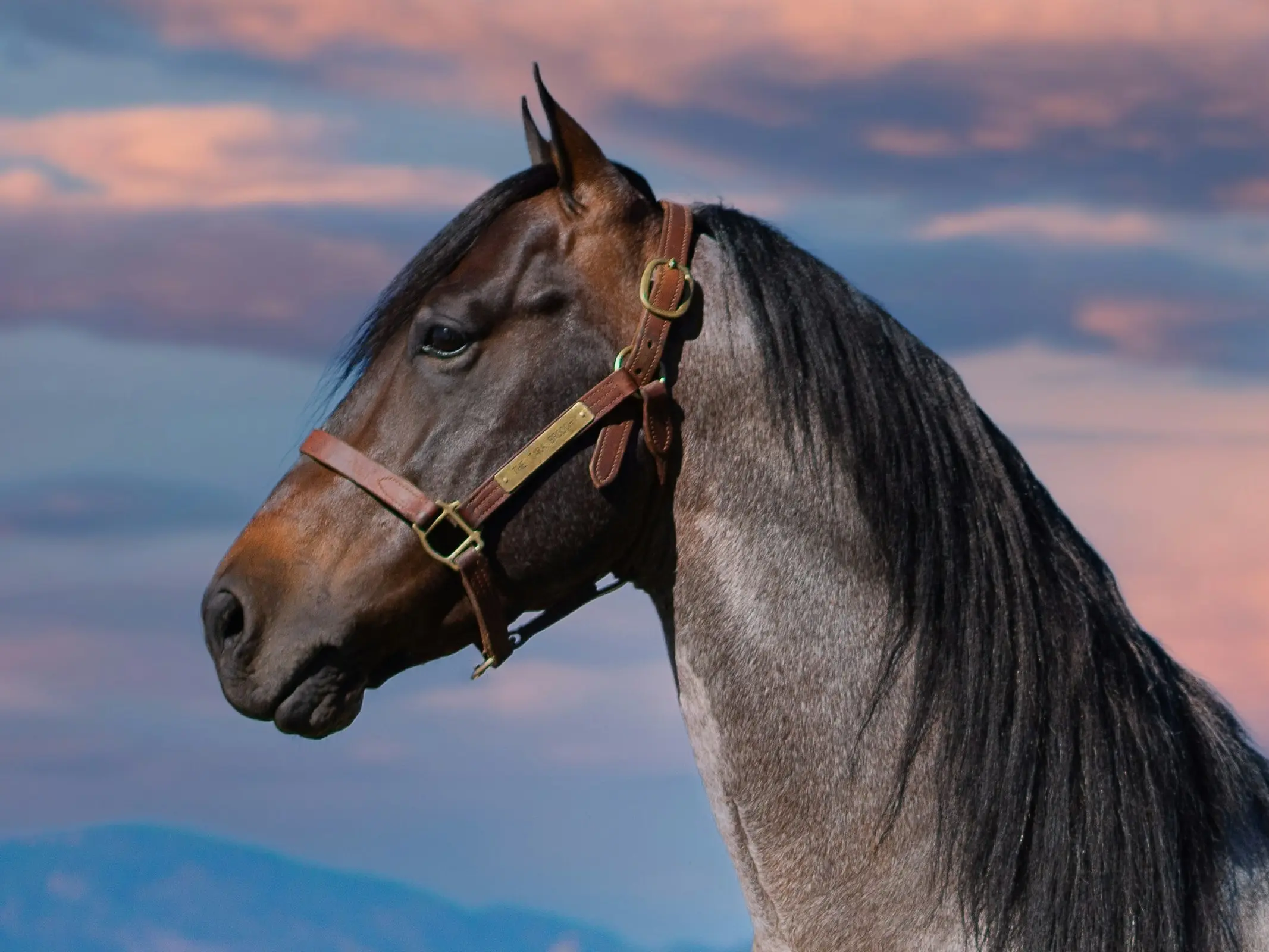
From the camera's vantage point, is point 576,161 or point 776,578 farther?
point 576,161

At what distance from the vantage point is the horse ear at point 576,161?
416 cm

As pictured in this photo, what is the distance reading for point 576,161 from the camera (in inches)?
165

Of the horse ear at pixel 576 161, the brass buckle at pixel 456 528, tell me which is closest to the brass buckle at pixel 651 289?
the horse ear at pixel 576 161

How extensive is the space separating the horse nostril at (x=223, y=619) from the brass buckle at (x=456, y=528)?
565mm

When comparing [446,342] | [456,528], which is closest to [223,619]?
[456,528]

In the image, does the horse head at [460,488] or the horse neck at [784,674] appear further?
the horse head at [460,488]

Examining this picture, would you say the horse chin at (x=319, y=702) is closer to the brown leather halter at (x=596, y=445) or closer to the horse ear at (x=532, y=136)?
the brown leather halter at (x=596, y=445)

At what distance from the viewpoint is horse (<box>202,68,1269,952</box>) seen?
3688mm

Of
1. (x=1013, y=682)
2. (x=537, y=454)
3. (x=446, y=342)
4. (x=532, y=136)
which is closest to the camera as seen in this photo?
(x=1013, y=682)

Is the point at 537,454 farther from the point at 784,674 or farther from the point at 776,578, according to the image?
the point at 784,674

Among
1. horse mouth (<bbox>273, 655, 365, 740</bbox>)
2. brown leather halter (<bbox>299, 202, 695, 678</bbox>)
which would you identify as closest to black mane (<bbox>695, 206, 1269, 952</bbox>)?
brown leather halter (<bbox>299, 202, 695, 678</bbox>)

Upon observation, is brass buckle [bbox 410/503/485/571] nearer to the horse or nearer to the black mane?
the horse

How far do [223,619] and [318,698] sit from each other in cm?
34

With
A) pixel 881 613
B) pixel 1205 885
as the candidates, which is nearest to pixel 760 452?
pixel 881 613
